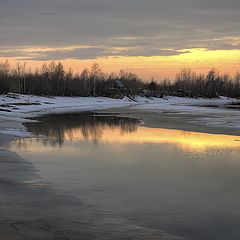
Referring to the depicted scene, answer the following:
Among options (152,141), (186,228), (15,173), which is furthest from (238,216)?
(152,141)

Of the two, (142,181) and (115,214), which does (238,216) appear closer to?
(115,214)

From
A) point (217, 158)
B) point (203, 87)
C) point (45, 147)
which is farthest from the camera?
point (203, 87)

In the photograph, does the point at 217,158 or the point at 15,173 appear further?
the point at 217,158

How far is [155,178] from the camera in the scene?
11.5 metres

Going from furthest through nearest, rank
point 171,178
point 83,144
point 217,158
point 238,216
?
point 83,144, point 217,158, point 171,178, point 238,216

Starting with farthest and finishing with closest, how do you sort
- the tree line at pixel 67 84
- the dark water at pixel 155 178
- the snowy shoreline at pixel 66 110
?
the tree line at pixel 67 84 < the snowy shoreline at pixel 66 110 < the dark water at pixel 155 178

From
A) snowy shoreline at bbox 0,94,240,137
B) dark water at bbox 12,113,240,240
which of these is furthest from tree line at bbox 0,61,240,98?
dark water at bbox 12,113,240,240

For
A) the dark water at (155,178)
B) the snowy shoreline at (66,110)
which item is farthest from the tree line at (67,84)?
the dark water at (155,178)

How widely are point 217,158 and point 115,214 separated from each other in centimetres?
777

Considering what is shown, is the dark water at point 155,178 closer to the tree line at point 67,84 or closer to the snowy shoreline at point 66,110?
the snowy shoreline at point 66,110

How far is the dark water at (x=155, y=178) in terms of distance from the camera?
7.94 m

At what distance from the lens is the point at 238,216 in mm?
8133

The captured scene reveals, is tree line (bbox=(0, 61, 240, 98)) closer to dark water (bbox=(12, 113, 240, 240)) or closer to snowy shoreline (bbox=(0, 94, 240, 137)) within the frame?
snowy shoreline (bbox=(0, 94, 240, 137))

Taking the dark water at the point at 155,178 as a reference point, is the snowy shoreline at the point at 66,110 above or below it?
above
